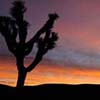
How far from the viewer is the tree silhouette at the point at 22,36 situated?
15094 mm

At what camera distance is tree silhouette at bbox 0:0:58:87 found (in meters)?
15.1
